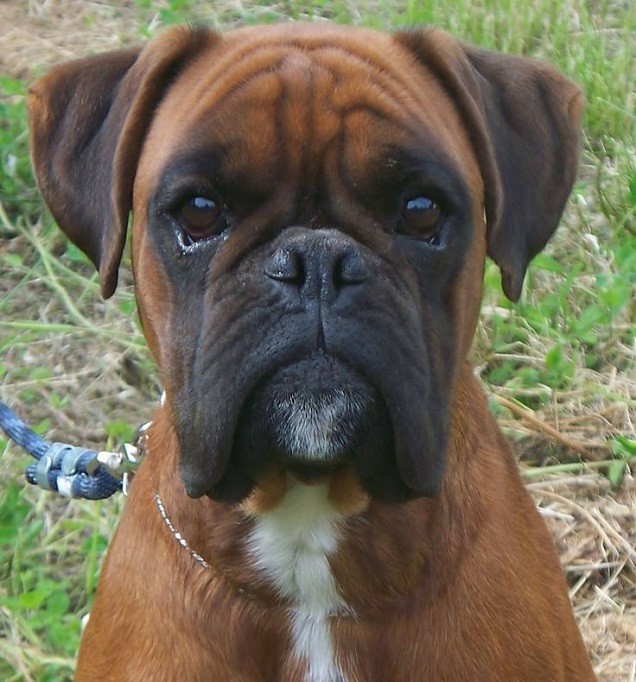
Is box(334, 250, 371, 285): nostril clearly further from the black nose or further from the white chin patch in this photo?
the white chin patch

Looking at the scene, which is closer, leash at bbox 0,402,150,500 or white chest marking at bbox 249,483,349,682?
white chest marking at bbox 249,483,349,682

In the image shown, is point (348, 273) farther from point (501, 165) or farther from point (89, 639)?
point (89, 639)

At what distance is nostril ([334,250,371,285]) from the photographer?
6.97ft

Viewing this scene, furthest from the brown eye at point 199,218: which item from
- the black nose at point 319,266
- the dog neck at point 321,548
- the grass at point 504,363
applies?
the grass at point 504,363

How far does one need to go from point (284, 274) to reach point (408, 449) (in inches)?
15.1

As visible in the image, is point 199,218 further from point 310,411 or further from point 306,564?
point 306,564

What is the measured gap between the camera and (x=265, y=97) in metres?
2.28

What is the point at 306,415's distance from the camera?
2.15 metres

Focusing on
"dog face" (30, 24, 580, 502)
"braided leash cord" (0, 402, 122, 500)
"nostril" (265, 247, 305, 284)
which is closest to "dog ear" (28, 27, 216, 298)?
"dog face" (30, 24, 580, 502)

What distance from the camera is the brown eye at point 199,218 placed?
7.39ft

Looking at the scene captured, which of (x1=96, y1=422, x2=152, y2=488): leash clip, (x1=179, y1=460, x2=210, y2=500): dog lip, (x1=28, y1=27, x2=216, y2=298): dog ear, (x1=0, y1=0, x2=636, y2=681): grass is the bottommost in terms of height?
(x1=0, y1=0, x2=636, y2=681): grass

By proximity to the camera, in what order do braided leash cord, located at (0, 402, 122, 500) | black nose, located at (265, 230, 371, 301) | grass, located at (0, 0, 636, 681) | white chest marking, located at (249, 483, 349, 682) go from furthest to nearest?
grass, located at (0, 0, 636, 681), braided leash cord, located at (0, 402, 122, 500), white chest marking, located at (249, 483, 349, 682), black nose, located at (265, 230, 371, 301)

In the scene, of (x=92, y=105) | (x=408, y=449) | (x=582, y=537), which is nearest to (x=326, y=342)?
(x=408, y=449)

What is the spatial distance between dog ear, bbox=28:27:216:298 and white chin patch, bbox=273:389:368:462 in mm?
559
